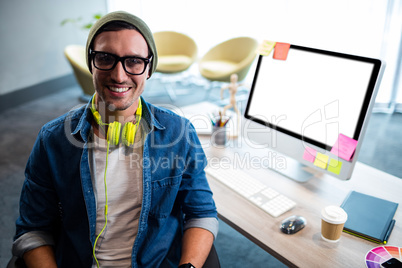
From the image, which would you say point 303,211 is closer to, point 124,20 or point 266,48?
point 266,48

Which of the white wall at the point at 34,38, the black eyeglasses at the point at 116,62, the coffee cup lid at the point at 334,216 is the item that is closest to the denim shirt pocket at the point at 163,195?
the black eyeglasses at the point at 116,62

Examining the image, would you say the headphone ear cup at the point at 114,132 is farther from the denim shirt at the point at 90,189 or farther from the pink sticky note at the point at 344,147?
the pink sticky note at the point at 344,147

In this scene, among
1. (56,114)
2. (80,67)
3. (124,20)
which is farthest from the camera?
(56,114)

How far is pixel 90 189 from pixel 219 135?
0.81 metres

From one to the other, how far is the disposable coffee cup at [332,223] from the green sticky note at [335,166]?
0.24 m

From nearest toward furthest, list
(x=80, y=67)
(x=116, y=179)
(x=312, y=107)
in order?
(x=116, y=179) → (x=312, y=107) → (x=80, y=67)

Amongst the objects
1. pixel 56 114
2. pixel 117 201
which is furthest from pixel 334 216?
pixel 56 114

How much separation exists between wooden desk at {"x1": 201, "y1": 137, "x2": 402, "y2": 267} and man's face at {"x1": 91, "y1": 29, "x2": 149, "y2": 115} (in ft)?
1.80

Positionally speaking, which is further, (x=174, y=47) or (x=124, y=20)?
(x=174, y=47)

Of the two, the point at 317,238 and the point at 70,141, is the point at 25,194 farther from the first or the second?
the point at 317,238

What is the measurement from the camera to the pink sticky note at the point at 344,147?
1271 millimetres

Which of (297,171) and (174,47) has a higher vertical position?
(174,47)

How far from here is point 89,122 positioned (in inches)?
46.6

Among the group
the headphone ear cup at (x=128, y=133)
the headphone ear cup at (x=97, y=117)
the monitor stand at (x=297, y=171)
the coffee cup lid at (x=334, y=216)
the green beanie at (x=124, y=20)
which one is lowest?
the monitor stand at (x=297, y=171)
